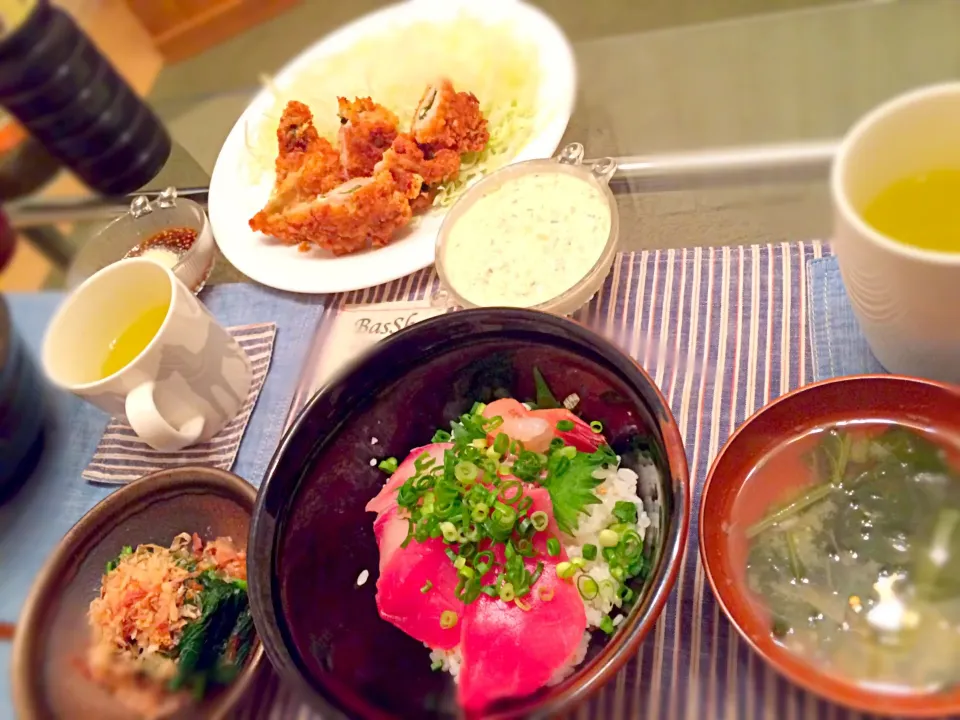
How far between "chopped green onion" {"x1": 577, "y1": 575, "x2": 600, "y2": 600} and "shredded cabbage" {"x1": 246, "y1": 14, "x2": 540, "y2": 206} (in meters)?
0.52

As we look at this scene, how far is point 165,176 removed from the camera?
727 millimetres

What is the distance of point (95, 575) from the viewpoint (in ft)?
2.04

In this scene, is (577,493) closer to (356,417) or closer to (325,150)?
(356,417)

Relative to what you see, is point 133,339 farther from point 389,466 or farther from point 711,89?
point 711,89

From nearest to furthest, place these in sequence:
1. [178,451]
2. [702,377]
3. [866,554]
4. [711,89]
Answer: [866,554], [711,89], [702,377], [178,451]

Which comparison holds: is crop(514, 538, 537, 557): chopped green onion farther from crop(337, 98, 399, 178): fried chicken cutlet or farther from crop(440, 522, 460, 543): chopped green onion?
crop(337, 98, 399, 178): fried chicken cutlet

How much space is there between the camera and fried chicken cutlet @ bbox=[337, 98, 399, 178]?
2.82ft

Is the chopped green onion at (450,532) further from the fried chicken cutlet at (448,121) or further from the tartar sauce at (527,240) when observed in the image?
the fried chicken cutlet at (448,121)

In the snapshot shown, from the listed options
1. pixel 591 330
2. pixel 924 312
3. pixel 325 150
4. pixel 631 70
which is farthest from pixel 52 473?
pixel 924 312

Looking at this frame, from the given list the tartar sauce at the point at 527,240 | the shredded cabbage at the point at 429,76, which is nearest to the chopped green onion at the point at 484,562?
the tartar sauce at the point at 527,240

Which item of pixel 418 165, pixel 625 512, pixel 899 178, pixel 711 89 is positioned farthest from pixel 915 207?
pixel 418 165

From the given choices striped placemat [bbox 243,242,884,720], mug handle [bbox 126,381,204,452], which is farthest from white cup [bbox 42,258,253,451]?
striped placemat [bbox 243,242,884,720]

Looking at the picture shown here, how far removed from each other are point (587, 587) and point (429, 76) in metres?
0.65

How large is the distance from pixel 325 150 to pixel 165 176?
0.20 m
